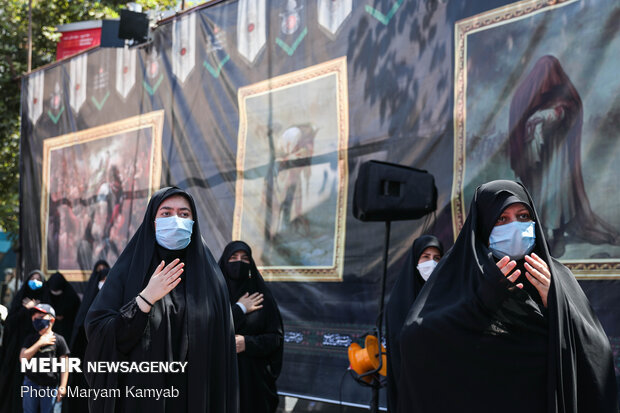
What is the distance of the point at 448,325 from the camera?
2.39 meters

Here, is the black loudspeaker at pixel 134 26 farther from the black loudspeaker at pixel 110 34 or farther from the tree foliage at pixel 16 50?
the tree foliage at pixel 16 50

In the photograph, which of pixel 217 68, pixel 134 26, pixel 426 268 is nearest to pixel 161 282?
pixel 426 268

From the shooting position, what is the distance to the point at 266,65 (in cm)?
583

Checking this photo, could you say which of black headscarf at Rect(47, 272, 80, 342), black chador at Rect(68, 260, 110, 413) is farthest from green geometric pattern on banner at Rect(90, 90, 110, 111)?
black chador at Rect(68, 260, 110, 413)

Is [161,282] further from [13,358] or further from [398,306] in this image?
[13,358]

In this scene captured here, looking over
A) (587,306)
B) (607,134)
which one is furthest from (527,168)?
(587,306)

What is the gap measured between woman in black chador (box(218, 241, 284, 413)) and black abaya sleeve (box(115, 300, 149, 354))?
47.7 inches

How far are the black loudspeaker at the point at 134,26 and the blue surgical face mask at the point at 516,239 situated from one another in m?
5.37

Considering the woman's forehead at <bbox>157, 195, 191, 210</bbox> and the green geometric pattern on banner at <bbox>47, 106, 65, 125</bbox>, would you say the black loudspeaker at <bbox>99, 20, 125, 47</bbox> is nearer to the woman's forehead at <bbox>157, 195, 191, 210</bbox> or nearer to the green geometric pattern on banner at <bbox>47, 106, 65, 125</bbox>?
the green geometric pattern on banner at <bbox>47, 106, 65, 125</bbox>

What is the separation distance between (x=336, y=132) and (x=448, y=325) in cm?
299

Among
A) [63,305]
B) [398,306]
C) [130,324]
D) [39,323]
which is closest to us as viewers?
[130,324]

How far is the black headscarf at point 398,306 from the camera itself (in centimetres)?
339

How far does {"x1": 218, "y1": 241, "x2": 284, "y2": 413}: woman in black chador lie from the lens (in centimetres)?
393

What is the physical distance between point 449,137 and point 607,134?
101 centimetres
